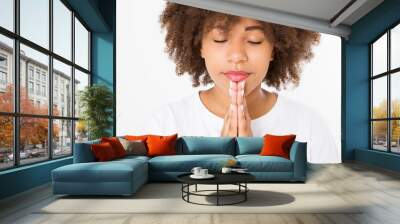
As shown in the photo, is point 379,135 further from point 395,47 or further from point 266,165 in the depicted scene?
point 266,165

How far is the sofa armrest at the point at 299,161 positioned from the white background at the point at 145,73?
2678 millimetres

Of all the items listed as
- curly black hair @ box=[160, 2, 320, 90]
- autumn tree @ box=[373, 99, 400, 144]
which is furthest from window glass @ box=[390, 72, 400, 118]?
curly black hair @ box=[160, 2, 320, 90]

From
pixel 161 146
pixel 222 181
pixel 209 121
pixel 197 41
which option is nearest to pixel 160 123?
pixel 209 121

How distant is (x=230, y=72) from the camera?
8578 millimetres

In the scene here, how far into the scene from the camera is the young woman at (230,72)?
855 cm

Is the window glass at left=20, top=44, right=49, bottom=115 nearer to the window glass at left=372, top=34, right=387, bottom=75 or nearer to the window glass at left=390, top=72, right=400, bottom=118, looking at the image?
the window glass at left=390, top=72, right=400, bottom=118

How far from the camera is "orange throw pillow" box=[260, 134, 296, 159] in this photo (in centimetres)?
657

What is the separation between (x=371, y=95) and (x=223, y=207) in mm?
6533

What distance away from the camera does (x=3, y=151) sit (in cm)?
497

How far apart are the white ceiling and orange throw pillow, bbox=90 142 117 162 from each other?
342 cm

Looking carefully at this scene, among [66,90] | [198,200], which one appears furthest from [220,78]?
[198,200]

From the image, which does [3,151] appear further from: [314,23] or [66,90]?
[314,23]

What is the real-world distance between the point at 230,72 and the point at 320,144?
2.73 meters

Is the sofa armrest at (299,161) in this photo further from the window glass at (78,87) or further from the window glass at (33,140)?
the window glass at (78,87)
